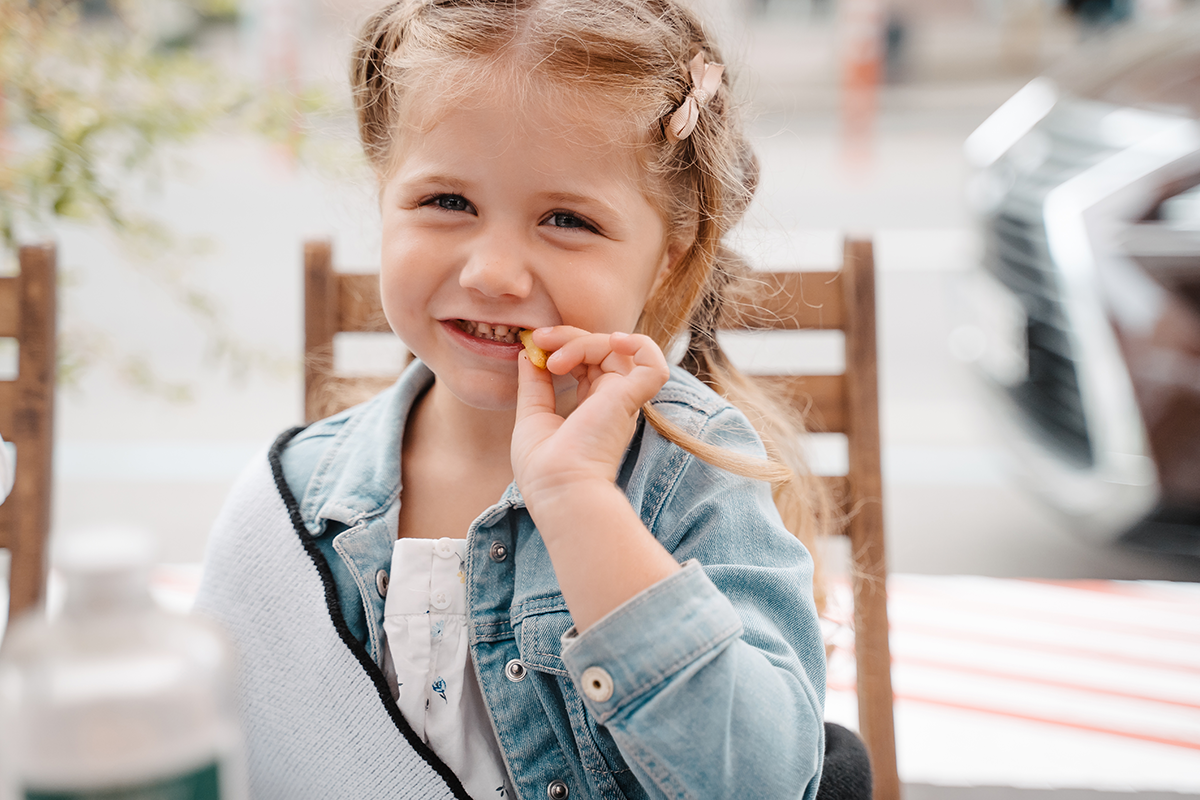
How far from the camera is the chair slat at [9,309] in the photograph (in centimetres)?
111

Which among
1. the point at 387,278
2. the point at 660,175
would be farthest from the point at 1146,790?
the point at 387,278

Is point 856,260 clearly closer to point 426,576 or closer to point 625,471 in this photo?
point 625,471

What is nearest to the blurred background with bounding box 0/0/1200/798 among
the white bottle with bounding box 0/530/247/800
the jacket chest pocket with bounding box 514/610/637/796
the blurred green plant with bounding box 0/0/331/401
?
the blurred green plant with bounding box 0/0/331/401

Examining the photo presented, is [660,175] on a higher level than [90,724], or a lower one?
higher

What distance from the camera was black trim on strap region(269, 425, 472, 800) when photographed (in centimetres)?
81

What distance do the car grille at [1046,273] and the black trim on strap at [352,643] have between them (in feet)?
5.73

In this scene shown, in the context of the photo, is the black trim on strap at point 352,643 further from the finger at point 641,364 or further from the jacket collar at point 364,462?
the finger at point 641,364

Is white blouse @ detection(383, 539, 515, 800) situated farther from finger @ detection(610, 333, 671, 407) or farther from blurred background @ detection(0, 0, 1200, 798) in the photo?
blurred background @ detection(0, 0, 1200, 798)

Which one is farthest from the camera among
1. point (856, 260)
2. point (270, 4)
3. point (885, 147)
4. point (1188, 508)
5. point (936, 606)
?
point (885, 147)

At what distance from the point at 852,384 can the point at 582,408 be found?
48cm

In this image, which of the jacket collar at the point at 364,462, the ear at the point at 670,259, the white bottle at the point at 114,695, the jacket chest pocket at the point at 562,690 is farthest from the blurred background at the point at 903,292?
the white bottle at the point at 114,695

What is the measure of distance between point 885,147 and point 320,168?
6702 mm

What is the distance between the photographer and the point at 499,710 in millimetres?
896

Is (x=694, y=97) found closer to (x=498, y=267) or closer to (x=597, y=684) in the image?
(x=498, y=267)
